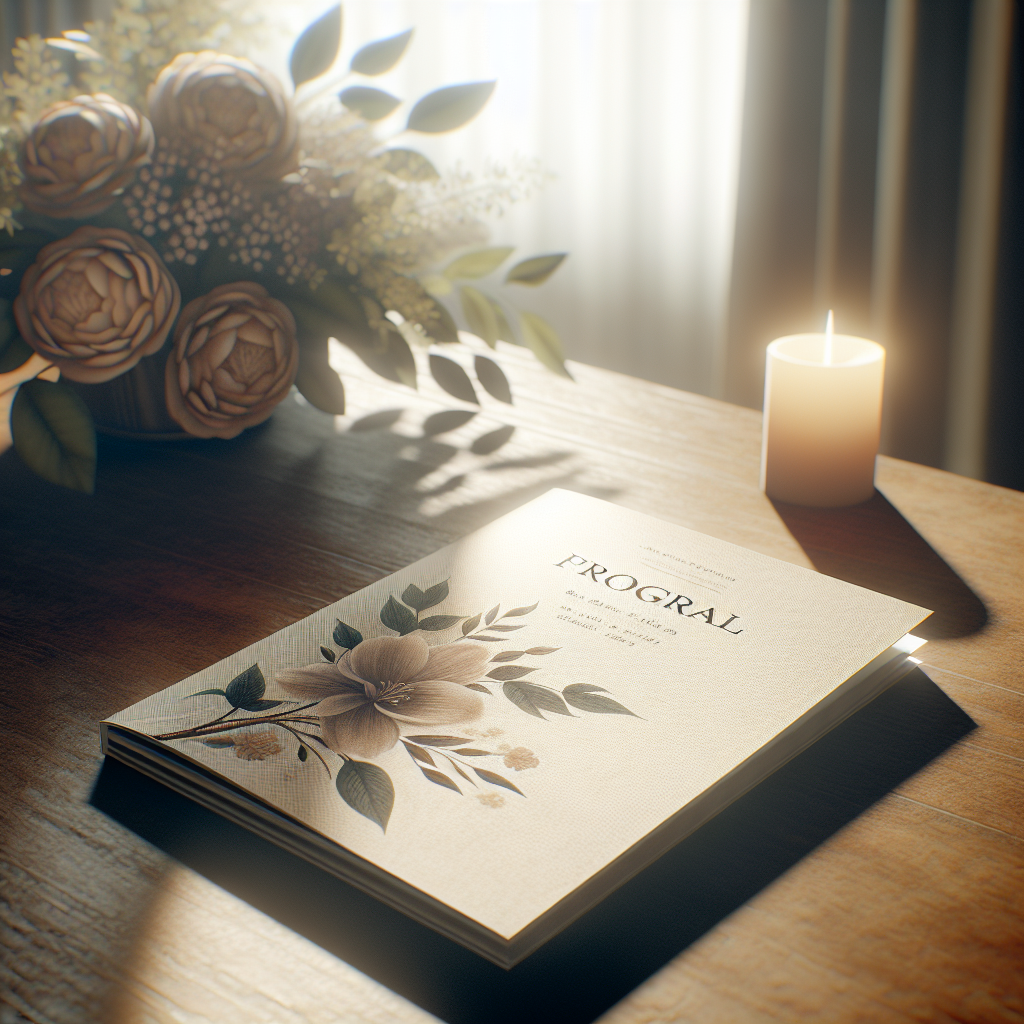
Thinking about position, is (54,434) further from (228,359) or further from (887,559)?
(887,559)

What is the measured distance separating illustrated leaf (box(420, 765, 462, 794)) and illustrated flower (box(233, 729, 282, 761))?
71 mm

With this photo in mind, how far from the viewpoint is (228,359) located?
31.3 inches

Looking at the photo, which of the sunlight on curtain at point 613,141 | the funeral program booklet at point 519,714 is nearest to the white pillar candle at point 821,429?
A: the funeral program booklet at point 519,714

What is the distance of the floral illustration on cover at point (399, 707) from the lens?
47cm

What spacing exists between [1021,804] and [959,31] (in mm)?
1756

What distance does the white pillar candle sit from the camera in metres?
0.78

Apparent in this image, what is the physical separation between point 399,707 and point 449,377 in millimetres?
480

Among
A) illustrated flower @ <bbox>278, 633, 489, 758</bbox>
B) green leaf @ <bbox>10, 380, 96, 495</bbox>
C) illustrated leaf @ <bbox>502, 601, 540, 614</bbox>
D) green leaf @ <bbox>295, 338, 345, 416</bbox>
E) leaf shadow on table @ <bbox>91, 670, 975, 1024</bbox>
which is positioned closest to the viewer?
leaf shadow on table @ <bbox>91, 670, 975, 1024</bbox>

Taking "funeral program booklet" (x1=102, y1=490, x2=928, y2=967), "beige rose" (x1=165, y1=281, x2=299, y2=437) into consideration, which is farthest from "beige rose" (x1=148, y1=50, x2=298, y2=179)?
"funeral program booklet" (x1=102, y1=490, x2=928, y2=967)

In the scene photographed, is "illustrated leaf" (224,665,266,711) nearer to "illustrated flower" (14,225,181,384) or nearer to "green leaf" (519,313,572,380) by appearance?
"illustrated flower" (14,225,181,384)

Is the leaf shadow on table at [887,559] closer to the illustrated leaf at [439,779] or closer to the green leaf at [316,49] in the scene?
the illustrated leaf at [439,779]

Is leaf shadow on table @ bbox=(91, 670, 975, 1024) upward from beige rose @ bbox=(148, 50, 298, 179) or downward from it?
downward

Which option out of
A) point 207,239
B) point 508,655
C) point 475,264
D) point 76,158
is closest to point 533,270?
point 475,264

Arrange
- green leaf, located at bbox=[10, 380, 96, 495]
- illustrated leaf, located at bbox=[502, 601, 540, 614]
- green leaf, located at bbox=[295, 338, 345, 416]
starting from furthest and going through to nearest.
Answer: green leaf, located at bbox=[295, 338, 345, 416], green leaf, located at bbox=[10, 380, 96, 495], illustrated leaf, located at bbox=[502, 601, 540, 614]
